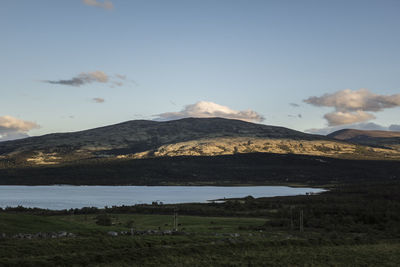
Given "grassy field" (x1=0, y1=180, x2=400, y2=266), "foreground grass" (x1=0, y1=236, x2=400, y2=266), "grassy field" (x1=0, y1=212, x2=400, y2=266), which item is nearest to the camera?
"foreground grass" (x1=0, y1=236, x2=400, y2=266)

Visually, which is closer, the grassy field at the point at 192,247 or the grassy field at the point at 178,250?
the grassy field at the point at 178,250

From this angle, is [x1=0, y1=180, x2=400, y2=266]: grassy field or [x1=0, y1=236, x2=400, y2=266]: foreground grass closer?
[x1=0, y1=236, x2=400, y2=266]: foreground grass

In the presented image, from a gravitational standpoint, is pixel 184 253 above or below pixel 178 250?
below

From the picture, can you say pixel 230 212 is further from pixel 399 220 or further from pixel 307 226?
pixel 399 220

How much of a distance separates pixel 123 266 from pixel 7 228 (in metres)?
20.2

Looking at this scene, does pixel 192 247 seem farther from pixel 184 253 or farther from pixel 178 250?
pixel 184 253

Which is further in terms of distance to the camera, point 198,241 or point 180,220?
point 180,220

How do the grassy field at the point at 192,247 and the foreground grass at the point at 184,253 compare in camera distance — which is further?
the grassy field at the point at 192,247

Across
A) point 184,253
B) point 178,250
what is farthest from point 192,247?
point 184,253

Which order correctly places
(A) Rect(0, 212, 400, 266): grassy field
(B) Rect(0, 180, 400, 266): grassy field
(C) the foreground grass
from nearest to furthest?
(C) the foreground grass → (A) Rect(0, 212, 400, 266): grassy field → (B) Rect(0, 180, 400, 266): grassy field

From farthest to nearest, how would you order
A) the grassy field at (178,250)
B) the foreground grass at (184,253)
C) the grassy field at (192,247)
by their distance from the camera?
the grassy field at (192,247) → the grassy field at (178,250) → the foreground grass at (184,253)

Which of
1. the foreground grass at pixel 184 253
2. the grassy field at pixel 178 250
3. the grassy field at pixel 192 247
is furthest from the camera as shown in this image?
the grassy field at pixel 192 247

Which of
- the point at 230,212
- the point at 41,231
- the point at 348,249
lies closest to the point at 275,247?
the point at 348,249

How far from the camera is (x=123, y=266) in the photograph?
40969 mm
